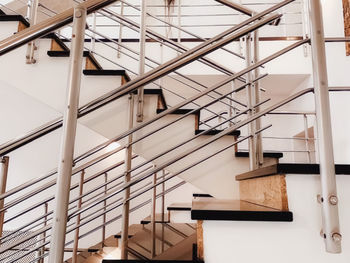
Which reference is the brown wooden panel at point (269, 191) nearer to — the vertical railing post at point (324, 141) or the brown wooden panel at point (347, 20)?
the vertical railing post at point (324, 141)

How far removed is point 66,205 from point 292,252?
23.9 inches

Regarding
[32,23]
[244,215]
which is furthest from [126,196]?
[32,23]

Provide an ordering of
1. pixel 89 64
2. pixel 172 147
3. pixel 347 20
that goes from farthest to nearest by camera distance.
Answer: pixel 347 20
pixel 89 64
pixel 172 147

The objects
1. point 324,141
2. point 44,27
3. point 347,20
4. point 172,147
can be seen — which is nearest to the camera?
point 324,141

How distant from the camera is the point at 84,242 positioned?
3.69m

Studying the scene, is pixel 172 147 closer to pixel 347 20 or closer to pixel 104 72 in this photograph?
pixel 104 72

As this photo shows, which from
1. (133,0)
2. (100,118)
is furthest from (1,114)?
(100,118)

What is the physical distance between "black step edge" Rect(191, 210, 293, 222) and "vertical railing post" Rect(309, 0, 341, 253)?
92 mm

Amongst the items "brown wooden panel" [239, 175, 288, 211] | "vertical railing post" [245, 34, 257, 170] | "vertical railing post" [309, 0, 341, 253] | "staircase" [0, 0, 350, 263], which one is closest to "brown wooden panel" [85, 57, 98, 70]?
"staircase" [0, 0, 350, 263]

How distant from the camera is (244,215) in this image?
722 millimetres

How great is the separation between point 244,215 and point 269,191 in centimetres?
20

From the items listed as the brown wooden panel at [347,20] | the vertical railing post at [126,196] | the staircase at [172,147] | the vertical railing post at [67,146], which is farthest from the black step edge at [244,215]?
the brown wooden panel at [347,20]

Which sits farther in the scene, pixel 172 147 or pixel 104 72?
pixel 104 72

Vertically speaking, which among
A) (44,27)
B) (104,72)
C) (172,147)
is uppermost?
(104,72)
